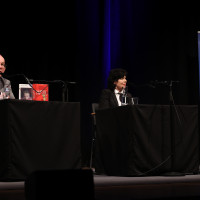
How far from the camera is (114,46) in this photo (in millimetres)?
6488

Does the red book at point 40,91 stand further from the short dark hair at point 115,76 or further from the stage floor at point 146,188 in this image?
the short dark hair at point 115,76

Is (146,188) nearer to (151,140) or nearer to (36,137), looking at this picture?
(151,140)

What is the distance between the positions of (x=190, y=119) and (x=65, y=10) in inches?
112

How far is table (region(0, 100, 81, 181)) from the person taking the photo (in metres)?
3.32

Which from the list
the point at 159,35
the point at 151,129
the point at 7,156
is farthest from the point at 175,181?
the point at 159,35

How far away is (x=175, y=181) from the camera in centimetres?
328

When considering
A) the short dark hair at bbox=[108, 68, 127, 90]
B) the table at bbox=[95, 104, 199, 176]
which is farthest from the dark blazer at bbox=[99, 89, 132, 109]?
the table at bbox=[95, 104, 199, 176]

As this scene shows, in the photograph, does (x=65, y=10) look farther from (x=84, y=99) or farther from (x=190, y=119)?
(x=190, y=119)

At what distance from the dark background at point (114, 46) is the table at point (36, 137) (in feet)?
7.58

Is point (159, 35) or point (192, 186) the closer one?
point (192, 186)

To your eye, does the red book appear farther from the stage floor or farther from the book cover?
the stage floor

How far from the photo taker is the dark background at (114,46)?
591cm

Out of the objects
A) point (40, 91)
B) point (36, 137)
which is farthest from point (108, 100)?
point (36, 137)

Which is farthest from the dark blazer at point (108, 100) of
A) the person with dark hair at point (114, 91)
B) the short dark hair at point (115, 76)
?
the short dark hair at point (115, 76)
